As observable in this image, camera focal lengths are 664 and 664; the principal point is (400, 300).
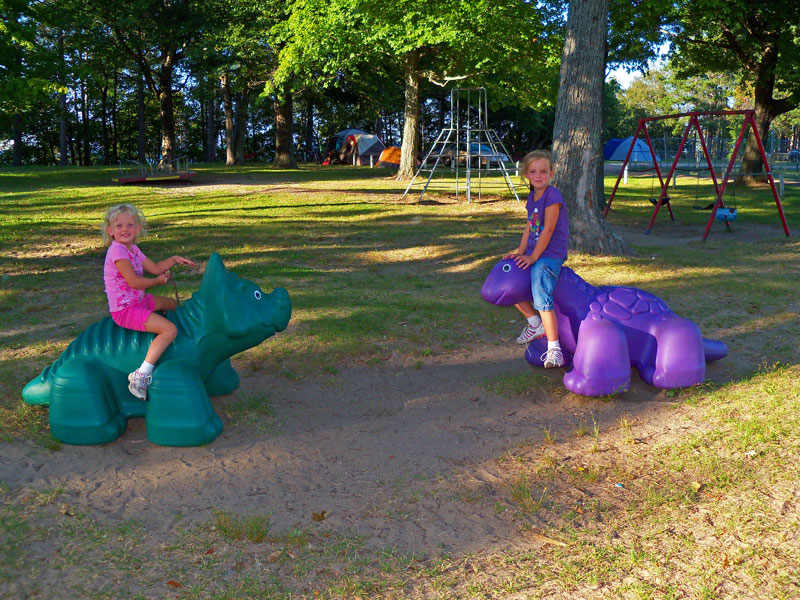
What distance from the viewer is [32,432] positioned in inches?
172

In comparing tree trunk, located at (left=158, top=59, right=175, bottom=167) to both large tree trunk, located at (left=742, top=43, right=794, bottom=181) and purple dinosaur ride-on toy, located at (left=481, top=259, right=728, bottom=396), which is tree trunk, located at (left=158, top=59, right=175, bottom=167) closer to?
large tree trunk, located at (left=742, top=43, right=794, bottom=181)

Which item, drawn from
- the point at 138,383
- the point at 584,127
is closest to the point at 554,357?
the point at 138,383

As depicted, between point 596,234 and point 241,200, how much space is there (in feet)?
34.4

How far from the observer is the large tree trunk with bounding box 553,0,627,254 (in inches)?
408

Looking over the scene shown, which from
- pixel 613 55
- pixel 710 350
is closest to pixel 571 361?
pixel 710 350

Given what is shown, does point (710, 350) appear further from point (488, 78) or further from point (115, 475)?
point (488, 78)

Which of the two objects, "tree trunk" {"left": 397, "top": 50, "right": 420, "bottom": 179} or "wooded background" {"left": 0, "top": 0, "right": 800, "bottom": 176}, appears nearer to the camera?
"wooded background" {"left": 0, "top": 0, "right": 800, "bottom": 176}

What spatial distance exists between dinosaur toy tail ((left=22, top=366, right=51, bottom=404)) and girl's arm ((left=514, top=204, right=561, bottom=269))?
349cm

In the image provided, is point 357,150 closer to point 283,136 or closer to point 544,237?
point 283,136

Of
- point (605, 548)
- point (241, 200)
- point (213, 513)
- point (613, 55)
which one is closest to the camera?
point (605, 548)

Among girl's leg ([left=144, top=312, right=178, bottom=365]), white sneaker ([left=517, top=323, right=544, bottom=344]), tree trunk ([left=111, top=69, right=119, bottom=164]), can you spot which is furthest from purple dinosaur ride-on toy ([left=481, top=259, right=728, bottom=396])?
tree trunk ([left=111, top=69, right=119, bottom=164])

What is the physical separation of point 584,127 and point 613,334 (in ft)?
21.1

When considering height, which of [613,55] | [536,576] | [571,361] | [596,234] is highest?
[613,55]

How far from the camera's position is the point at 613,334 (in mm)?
4867
